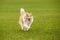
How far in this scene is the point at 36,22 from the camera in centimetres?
526

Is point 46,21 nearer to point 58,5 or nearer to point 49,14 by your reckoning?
point 49,14

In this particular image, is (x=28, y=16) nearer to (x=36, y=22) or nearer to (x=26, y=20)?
(x=26, y=20)

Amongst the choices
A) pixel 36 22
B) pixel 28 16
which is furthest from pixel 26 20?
pixel 36 22

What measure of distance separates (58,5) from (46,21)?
6.73 ft

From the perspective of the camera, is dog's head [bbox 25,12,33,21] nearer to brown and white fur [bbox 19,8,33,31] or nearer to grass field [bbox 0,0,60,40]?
brown and white fur [bbox 19,8,33,31]

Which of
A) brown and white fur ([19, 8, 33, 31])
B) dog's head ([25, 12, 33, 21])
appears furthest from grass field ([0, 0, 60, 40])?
dog's head ([25, 12, 33, 21])

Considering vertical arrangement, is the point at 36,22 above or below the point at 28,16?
below

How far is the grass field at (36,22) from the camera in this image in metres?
4.24

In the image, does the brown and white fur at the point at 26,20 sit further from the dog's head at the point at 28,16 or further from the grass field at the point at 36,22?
the grass field at the point at 36,22

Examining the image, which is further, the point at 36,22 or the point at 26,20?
the point at 36,22

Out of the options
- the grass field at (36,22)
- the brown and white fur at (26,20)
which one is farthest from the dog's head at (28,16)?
the grass field at (36,22)

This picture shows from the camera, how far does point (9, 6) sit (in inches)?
289

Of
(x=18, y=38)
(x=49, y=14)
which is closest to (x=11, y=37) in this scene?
(x=18, y=38)

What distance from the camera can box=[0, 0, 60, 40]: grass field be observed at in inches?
167
